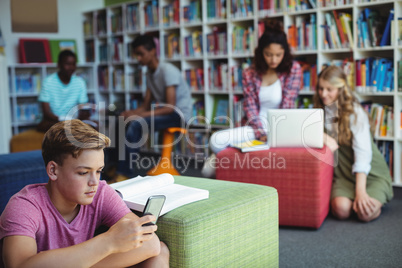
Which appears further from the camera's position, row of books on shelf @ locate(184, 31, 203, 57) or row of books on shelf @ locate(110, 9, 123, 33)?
row of books on shelf @ locate(110, 9, 123, 33)

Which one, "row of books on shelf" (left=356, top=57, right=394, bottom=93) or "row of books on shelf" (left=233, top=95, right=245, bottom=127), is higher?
"row of books on shelf" (left=356, top=57, right=394, bottom=93)

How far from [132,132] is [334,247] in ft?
6.82

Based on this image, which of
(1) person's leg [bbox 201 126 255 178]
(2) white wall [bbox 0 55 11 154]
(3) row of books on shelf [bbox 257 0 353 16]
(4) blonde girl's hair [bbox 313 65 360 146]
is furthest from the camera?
(2) white wall [bbox 0 55 11 154]

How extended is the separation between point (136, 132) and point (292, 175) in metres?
1.71

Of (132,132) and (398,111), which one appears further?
(132,132)

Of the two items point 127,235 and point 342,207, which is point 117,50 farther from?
point 127,235

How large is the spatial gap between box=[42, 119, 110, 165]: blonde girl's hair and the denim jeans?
8.40ft

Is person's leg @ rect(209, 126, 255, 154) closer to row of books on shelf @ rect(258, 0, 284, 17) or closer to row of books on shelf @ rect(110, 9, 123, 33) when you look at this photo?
row of books on shelf @ rect(258, 0, 284, 17)

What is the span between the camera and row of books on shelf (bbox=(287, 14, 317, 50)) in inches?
158

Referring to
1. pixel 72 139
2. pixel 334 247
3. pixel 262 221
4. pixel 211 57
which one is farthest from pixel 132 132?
pixel 72 139

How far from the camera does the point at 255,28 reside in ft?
14.3

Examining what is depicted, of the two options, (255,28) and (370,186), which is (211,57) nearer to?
(255,28)

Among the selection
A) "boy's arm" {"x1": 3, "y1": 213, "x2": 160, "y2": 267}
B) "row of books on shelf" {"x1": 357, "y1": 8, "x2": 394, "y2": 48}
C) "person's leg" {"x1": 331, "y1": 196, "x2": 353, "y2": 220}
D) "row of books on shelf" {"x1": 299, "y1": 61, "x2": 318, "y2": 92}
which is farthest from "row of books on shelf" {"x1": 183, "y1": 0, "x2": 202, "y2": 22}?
"boy's arm" {"x1": 3, "y1": 213, "x2": 160, "y2": 267}

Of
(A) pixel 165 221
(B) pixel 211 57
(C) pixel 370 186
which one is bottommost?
(C) pixel 370 186
